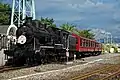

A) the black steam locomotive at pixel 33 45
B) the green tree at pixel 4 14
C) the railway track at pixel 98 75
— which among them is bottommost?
the railway track at pixel 98 75

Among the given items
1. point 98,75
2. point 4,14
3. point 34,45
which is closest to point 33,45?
point 34,45

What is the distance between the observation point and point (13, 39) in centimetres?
2270

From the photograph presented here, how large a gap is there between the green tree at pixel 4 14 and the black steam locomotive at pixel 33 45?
102 ft

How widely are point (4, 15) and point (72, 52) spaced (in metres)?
28.1

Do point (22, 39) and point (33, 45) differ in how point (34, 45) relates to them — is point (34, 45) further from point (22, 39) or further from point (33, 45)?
point (22, 39)

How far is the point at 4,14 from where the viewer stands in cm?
5669

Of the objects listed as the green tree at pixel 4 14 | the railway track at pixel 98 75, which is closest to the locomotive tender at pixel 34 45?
the railway track at pixel 98 75

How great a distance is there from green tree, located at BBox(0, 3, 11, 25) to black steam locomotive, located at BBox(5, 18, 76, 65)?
102ft

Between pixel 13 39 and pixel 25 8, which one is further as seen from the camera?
pixel 25 8

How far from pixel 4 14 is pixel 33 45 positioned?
36.4m

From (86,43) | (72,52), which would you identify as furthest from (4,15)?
(72,52)

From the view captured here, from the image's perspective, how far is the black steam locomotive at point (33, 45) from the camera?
70.5ft

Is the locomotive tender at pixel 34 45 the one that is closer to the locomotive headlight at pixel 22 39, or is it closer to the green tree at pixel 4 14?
the locomotive headlight at pixel 22 39

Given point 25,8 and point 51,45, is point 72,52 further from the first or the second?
point 25,8
